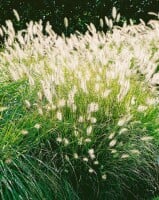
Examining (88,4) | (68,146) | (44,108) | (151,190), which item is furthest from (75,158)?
(88,4)

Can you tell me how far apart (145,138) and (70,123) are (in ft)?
1.99

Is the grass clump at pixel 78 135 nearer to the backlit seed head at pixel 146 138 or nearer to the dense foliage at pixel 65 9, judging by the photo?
the backlit seed head at pixel 146 138

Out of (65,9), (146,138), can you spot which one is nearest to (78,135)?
(146,138)

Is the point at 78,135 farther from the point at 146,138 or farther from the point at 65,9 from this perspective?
the point at 65,9

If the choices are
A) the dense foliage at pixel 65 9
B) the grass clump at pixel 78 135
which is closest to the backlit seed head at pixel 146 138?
the grass clump at pixel 78 135

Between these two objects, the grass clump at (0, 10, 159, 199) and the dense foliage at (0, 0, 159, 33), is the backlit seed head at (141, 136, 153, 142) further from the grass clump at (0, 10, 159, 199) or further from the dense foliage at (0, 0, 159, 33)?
the dense foliage at (0, 0, 159, 33)

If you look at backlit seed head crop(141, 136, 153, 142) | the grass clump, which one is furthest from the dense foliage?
backlit seed head crop(141, 136, 153, 142)

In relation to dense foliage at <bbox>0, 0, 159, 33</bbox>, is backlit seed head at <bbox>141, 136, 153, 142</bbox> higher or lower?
lower

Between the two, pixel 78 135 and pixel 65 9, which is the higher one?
pixel 65 9

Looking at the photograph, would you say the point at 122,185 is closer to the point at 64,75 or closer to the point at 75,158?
the point at 75,158

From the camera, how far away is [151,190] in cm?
463

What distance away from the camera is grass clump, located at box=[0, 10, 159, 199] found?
4.04 metres

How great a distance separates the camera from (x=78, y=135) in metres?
4.31

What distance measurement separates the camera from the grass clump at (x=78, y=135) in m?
4.04
